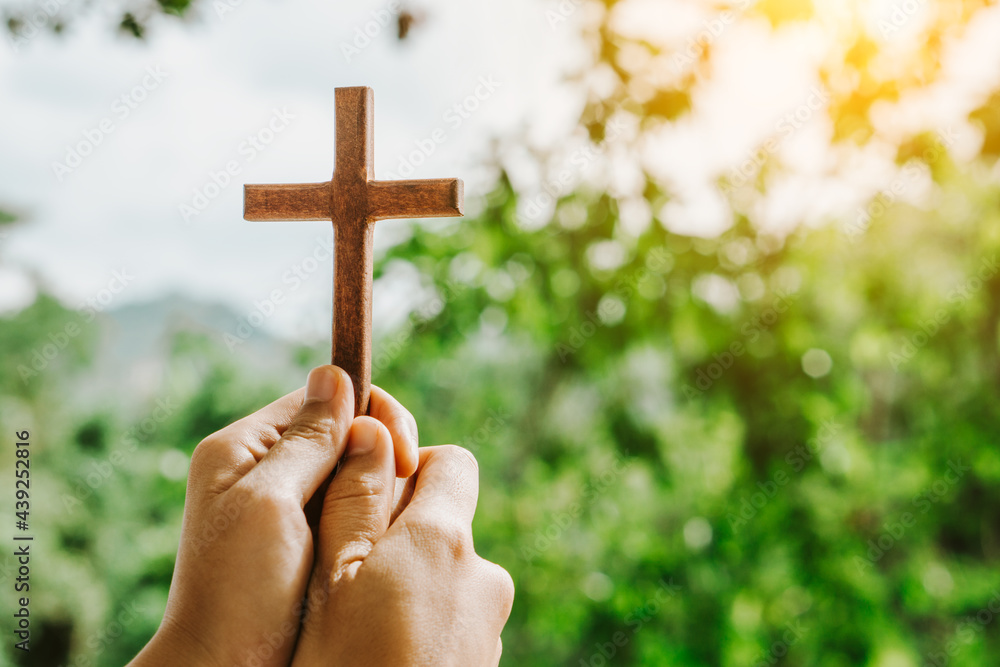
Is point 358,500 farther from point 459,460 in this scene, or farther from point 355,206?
point 355,206

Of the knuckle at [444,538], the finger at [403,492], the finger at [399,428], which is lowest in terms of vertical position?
the finger at [403,492]

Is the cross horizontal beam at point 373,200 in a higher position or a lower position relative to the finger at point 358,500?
higher

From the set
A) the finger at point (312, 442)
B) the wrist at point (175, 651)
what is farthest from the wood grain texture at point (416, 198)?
the wrist at point (175, 651)

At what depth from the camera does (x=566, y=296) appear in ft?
5.54

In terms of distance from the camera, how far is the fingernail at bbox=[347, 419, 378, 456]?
74cm

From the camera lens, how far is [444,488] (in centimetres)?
76

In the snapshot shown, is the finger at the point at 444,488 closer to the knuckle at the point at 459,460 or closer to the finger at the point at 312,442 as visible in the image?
the knuckle at the point at 459,460

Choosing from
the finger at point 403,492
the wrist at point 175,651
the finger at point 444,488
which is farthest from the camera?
the finger at point 403,492

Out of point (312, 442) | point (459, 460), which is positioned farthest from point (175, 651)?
point (459, 460)

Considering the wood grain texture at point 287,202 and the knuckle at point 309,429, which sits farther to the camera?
the wood grain texture at point 287,202

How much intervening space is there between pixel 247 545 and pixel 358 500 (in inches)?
4.7

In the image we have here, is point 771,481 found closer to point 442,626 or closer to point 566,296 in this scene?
point 566,296

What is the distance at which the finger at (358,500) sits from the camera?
68 centimetres

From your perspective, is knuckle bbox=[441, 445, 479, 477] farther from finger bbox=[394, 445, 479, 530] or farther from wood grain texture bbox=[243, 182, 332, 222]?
wood grain texture bbox=[243, 182, 332, 222]
